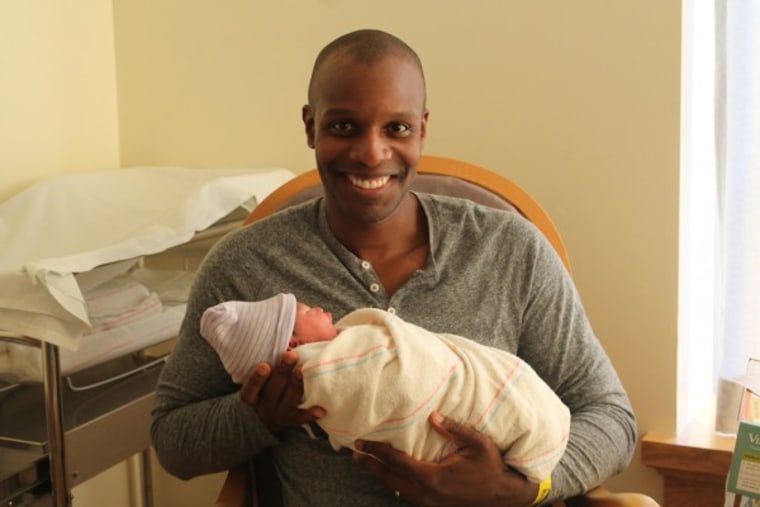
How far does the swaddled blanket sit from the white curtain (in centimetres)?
68

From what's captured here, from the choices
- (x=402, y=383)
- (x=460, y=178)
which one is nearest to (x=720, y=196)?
(x=460, y=178)

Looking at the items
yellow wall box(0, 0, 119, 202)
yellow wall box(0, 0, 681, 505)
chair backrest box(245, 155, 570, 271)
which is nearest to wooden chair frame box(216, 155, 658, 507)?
chair backrest box(245, 155, 570, 271)

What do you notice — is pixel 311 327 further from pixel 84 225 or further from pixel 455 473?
pixel 84 225

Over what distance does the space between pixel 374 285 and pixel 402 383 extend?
276 mm

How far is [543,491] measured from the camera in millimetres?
1175

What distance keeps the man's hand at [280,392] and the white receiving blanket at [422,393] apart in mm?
20

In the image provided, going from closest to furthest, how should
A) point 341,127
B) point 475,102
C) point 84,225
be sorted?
point 341,127 < point 84,225 < point 475,102

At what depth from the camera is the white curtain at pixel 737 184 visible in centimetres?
158

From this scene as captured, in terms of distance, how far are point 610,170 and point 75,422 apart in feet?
3.62

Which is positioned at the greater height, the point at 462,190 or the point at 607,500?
the point at 462,190

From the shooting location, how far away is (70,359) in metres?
1.52

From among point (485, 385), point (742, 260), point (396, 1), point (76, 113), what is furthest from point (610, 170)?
point (76, 113)

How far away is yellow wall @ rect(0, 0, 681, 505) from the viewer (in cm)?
170

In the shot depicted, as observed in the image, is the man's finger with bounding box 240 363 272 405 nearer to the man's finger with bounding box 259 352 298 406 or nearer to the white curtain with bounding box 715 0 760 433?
the man's finger with bounding box 259 352 298 406
